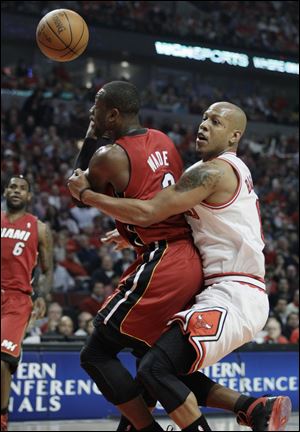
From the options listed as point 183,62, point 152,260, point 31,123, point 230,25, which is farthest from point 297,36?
point 152,260

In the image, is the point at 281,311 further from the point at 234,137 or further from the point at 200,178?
the point at 200,178

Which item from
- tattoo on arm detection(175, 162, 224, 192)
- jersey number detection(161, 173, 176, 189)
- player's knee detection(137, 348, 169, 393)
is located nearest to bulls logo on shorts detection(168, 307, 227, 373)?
player's knee detection(137, 348, 169, 393)

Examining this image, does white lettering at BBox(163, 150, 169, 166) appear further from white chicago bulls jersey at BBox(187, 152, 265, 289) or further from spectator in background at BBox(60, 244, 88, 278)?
spectator in background at BBox(60, 244, 88, 278)

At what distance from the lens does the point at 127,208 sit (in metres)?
4.48

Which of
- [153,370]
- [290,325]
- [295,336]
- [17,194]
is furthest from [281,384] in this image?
[153,370]

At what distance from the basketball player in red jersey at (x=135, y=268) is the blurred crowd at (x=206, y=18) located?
52.1 feet

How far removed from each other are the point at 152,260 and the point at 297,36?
21938 mm

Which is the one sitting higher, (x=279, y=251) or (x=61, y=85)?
(x=61, y=85)

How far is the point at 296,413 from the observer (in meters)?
10.2

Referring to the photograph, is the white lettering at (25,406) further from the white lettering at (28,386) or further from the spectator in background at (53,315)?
the spectator in background at (53,315)

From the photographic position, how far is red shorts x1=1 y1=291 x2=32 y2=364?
7.27m

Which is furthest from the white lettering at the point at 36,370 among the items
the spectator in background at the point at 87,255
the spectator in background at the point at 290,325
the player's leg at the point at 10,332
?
the spectator in background at the point at 290,325

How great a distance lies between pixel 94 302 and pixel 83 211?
3.54 m

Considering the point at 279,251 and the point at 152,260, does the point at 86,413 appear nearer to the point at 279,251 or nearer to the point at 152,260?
the point at 152,260
